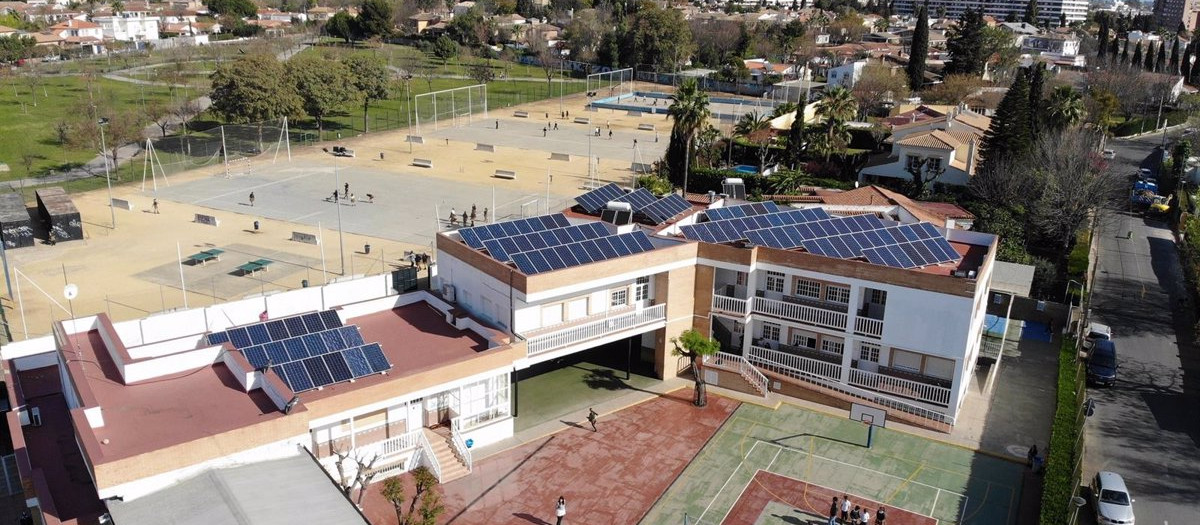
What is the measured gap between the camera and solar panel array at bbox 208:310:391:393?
83.4 feet

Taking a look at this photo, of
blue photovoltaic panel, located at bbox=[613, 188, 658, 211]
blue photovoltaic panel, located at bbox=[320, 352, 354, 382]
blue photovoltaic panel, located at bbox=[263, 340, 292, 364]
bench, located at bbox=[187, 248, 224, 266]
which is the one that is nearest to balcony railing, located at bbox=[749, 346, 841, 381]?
blue photovoltaic panel, located at bbox=[613, 188, 658, 211]

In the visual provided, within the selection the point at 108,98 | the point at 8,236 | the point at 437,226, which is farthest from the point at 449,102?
the point at 8,236

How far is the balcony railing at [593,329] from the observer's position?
1189 inches

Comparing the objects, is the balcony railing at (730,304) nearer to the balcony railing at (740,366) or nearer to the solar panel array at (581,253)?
the balcony railing at (740,366)

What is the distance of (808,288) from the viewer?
1340 inches

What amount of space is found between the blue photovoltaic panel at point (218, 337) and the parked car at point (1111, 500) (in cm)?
2801

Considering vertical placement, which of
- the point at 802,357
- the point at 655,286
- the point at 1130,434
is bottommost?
the point at 1130,434

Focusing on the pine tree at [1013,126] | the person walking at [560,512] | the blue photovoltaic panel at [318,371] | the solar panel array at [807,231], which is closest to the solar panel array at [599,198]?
the solar panel array at [807,231]

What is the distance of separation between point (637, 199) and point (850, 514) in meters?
19.4

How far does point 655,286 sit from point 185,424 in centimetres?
1767

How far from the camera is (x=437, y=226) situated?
5269 cm

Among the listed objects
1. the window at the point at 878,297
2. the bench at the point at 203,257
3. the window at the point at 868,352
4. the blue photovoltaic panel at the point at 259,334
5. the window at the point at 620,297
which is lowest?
the bench at the point at 203,257

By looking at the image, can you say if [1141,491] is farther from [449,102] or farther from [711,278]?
[449,102]

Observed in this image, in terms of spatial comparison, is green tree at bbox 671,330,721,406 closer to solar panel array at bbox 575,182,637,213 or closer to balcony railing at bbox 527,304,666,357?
balcony railing at bbox 527,304,666,357
